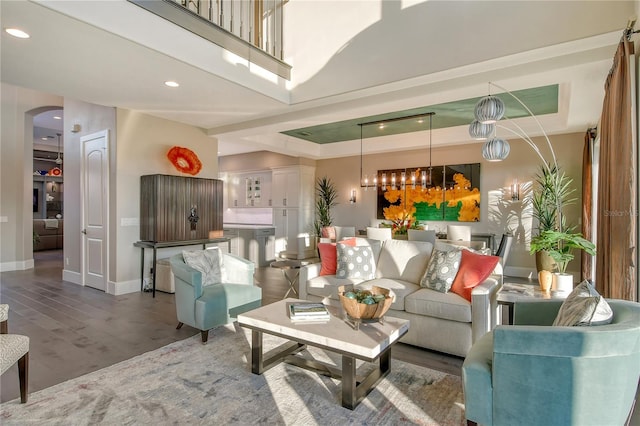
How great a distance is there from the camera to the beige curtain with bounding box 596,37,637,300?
2191 mm

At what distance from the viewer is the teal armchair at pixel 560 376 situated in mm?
1519

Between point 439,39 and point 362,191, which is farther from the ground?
point 439,39

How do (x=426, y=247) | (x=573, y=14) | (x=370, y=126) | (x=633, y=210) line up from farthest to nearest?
1. (x=370, y=126)
2. (x=426, y=247)
3. (x=573, y=14)
4. (x=633, y=210)

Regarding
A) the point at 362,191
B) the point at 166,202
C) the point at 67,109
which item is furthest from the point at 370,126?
the point at 67,109

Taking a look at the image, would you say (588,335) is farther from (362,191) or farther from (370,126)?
(362,191)

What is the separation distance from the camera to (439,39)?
350 cm

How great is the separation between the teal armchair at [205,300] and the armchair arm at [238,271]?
0.18 meters

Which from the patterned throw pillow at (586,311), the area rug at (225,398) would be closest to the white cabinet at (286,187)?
the area rug at (225,398)

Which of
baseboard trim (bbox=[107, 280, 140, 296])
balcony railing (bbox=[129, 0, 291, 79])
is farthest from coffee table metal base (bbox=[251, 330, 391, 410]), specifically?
baseboard trim (bbox=[107, 280, 140, 296])

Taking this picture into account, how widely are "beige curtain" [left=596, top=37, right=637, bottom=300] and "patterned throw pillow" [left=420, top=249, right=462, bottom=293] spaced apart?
116cm

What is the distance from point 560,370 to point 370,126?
5.95 m

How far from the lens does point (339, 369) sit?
2.63 m

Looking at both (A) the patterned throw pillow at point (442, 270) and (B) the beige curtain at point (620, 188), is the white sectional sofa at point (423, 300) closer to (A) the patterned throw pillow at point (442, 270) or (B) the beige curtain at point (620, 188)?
(A) the patterned throw pillow at point (442, 270)

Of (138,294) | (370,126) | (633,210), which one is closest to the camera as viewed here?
(633,210)
